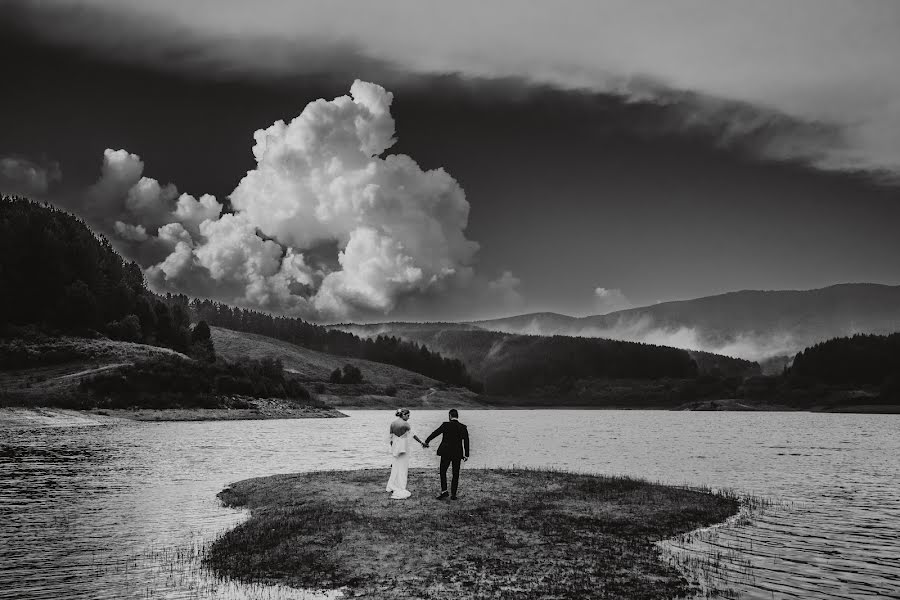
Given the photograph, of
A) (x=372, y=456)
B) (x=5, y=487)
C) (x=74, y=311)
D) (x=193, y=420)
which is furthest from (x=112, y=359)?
(x=5, y=487)

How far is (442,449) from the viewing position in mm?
30703

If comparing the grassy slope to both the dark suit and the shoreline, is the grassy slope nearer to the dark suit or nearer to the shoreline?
the shoreline

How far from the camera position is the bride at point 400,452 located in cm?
3125

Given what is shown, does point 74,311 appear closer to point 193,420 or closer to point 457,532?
point 193,420

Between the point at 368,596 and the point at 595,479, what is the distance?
2550 centimetres

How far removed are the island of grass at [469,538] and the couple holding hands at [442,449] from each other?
84cm

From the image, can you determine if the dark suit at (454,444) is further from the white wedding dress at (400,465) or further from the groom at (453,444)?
the white wedding dress at (400,465)

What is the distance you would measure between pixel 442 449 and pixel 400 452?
2085 mm

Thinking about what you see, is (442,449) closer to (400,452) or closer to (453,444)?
(453,444)

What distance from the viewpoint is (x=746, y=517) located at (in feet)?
100

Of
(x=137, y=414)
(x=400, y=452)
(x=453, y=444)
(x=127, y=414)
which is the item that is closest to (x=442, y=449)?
(x=453, y=444)

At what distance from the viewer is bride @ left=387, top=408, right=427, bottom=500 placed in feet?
Answer: 103

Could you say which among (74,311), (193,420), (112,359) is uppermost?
(74,311)

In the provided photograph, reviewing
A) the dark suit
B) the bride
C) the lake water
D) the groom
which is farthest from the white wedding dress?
the lake water
